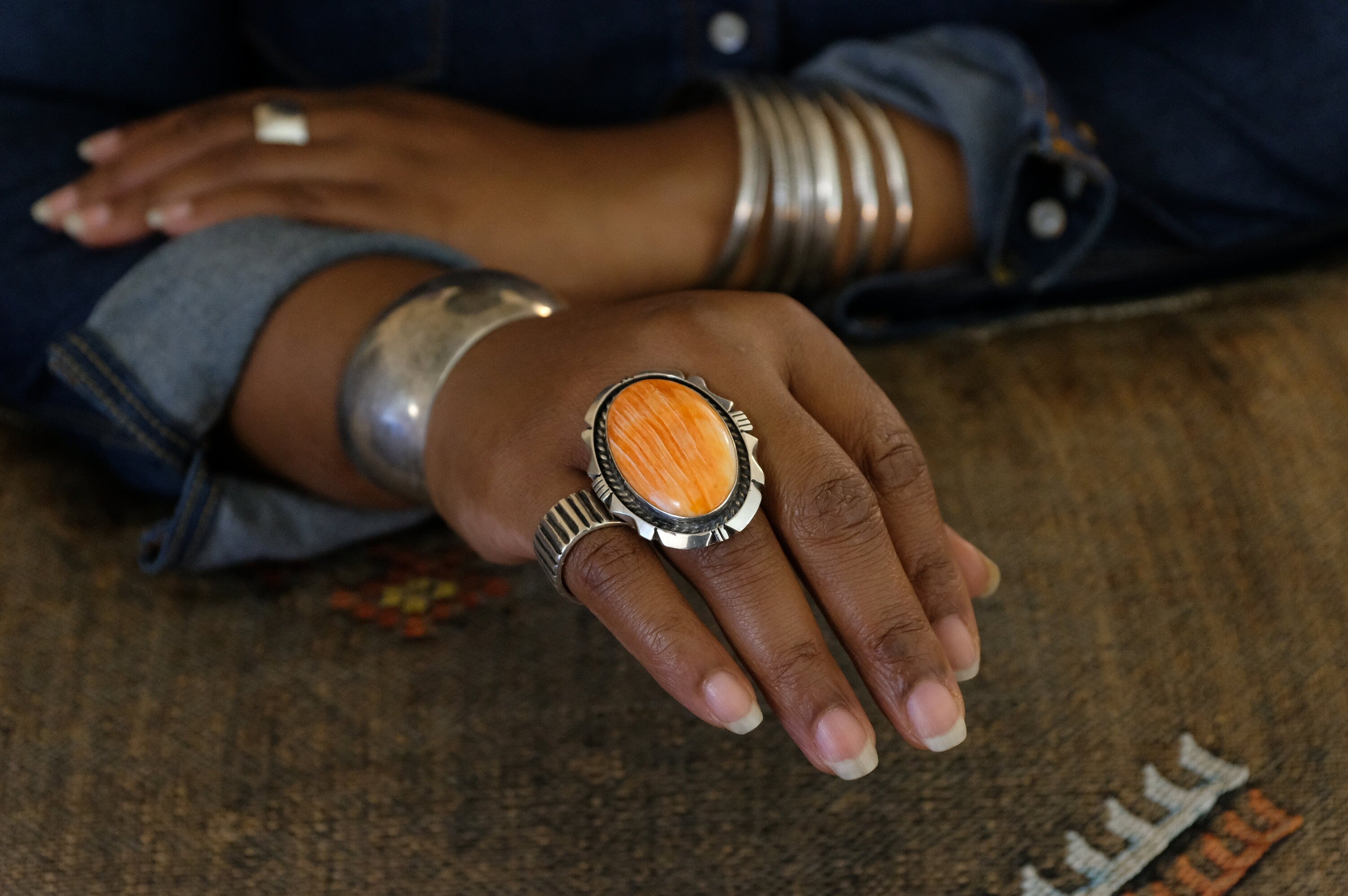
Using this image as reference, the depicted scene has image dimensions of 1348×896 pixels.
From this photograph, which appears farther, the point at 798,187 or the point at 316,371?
the point at 798,187

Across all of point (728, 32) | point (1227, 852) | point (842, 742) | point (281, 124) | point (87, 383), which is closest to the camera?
point (842, 742)

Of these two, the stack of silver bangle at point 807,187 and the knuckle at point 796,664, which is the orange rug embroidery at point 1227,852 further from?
the stack of silver bangle at point 807,187

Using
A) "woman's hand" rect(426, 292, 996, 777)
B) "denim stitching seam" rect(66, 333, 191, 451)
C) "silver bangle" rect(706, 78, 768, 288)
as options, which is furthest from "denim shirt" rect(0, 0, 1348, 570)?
"woman's hand" rect(426, 292, 996, 777)

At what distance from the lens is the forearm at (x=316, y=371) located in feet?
2.14

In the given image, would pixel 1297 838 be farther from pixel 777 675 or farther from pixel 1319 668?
pixel 777 675

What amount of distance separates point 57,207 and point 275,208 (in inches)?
6.8

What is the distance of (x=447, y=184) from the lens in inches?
32.3

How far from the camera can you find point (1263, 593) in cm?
69

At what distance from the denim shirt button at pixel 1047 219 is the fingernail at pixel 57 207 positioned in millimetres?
782

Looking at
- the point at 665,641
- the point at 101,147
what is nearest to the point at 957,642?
the point at 665,641

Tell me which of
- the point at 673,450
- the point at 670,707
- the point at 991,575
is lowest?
the point at 670,707

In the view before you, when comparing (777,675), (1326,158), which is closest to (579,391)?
(777,675)

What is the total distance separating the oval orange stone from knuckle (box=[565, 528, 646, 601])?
0.08ft

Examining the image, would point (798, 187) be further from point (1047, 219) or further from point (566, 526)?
point (566, 526)
